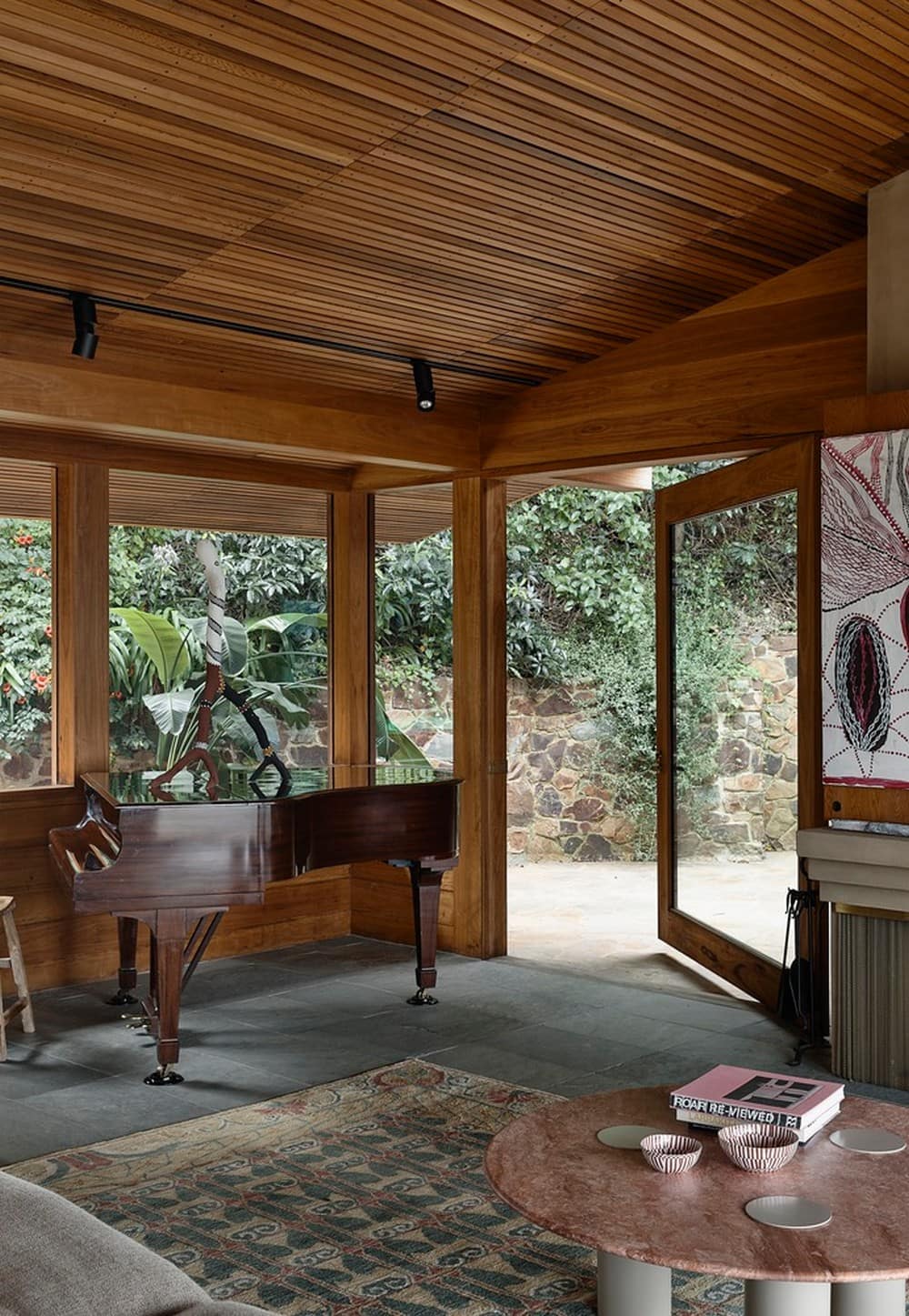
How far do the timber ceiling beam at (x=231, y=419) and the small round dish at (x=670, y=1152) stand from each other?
3.52 metres

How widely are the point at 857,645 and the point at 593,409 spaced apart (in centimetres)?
185

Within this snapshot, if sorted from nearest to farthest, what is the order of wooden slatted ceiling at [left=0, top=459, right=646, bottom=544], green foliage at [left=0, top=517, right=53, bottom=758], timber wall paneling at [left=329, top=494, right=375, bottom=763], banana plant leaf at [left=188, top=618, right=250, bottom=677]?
green foliage at [left=0, top=517, right=53, bottom=758]
wooden slatted ceiling at [left=0, top=459, right=646, bottom=544]
banana plant leaf at [left=188, top=618, right=250, bottom=677]
timber wall paneling at [left=329, top=494, right=375, bottom=763]

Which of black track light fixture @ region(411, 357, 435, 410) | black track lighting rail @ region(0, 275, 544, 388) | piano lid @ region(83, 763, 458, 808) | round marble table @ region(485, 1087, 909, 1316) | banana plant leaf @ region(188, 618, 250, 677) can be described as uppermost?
black track lighting rail @ region(0, 275, 544, 388)

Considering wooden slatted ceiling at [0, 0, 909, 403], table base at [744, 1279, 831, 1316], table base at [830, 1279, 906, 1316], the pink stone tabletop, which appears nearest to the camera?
the pink stone tabletop

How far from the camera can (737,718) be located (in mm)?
5574

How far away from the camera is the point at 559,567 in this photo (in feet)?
32.6

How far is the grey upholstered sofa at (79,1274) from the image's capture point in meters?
1.62

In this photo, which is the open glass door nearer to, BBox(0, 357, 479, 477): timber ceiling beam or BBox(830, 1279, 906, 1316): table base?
BBox(0, 357, 479, 477): timber ceiling beam

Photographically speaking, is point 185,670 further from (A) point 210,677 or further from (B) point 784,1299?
(B) point 784,1299

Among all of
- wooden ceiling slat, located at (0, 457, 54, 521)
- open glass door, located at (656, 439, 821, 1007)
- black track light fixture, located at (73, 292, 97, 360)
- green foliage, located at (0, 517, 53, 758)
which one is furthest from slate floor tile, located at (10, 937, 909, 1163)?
black track light fixture, located at (73, 292, 97, 360)

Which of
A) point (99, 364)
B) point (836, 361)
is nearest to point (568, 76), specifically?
point (836, 361)

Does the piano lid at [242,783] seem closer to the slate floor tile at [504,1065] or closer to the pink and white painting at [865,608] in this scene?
the slate floor tile at [504,1065]

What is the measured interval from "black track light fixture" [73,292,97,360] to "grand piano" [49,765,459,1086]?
1.50 m

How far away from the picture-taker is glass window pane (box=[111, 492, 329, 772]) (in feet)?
20.1
